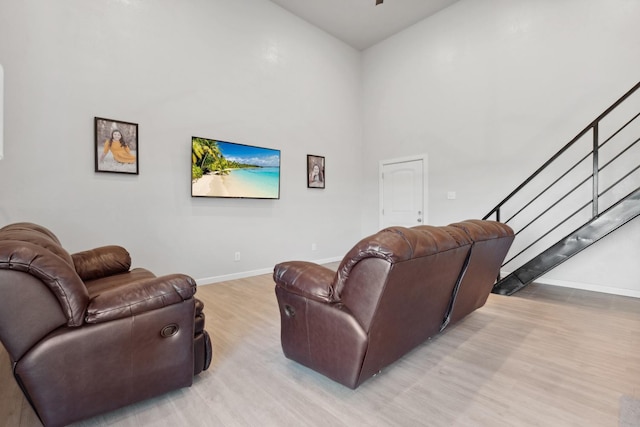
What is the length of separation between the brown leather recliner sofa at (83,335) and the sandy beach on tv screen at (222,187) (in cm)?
255

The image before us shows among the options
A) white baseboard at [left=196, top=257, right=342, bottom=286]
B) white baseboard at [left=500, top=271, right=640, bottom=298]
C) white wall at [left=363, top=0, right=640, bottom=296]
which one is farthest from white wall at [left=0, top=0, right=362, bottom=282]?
white baseboard at [left=500, top=271, right=640, bottom=298]

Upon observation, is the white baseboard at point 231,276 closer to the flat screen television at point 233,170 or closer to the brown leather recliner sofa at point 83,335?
the flat screen television at point 233,170

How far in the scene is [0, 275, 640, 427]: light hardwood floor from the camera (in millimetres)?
1549

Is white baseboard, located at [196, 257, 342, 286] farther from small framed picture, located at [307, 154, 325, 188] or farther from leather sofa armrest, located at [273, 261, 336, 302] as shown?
leather sofa armrest, located at [273, 261, 336, 302]

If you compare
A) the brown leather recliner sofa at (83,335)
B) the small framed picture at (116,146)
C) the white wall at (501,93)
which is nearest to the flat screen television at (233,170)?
the small framed picture at (116,146)

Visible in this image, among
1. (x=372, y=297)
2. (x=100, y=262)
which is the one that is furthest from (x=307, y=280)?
(x=100, y=262)

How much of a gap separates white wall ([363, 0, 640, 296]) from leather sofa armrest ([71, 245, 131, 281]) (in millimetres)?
4627

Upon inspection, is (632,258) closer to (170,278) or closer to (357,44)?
(170,278)

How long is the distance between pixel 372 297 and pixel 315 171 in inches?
168

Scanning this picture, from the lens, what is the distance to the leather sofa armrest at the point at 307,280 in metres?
1.72

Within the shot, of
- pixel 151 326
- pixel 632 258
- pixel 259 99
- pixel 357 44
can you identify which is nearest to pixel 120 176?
pixel 259 99

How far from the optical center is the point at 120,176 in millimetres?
3531

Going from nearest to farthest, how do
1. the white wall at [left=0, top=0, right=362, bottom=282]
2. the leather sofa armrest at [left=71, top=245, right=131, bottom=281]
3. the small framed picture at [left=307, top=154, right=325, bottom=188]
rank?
1. the leather sofa armrest at [left=71, top=245, right=131, bottom=281]
2. the white wall at [left=0, top=0, right=362, bottom=282]
3. the small framed picture at [left=307, top=154, right=325, bottom=188]

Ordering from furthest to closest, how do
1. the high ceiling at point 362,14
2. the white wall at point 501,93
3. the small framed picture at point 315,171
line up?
the small framed picture at point 315,171
the high ceiling at point 362,14
the white wall at point 501,93
